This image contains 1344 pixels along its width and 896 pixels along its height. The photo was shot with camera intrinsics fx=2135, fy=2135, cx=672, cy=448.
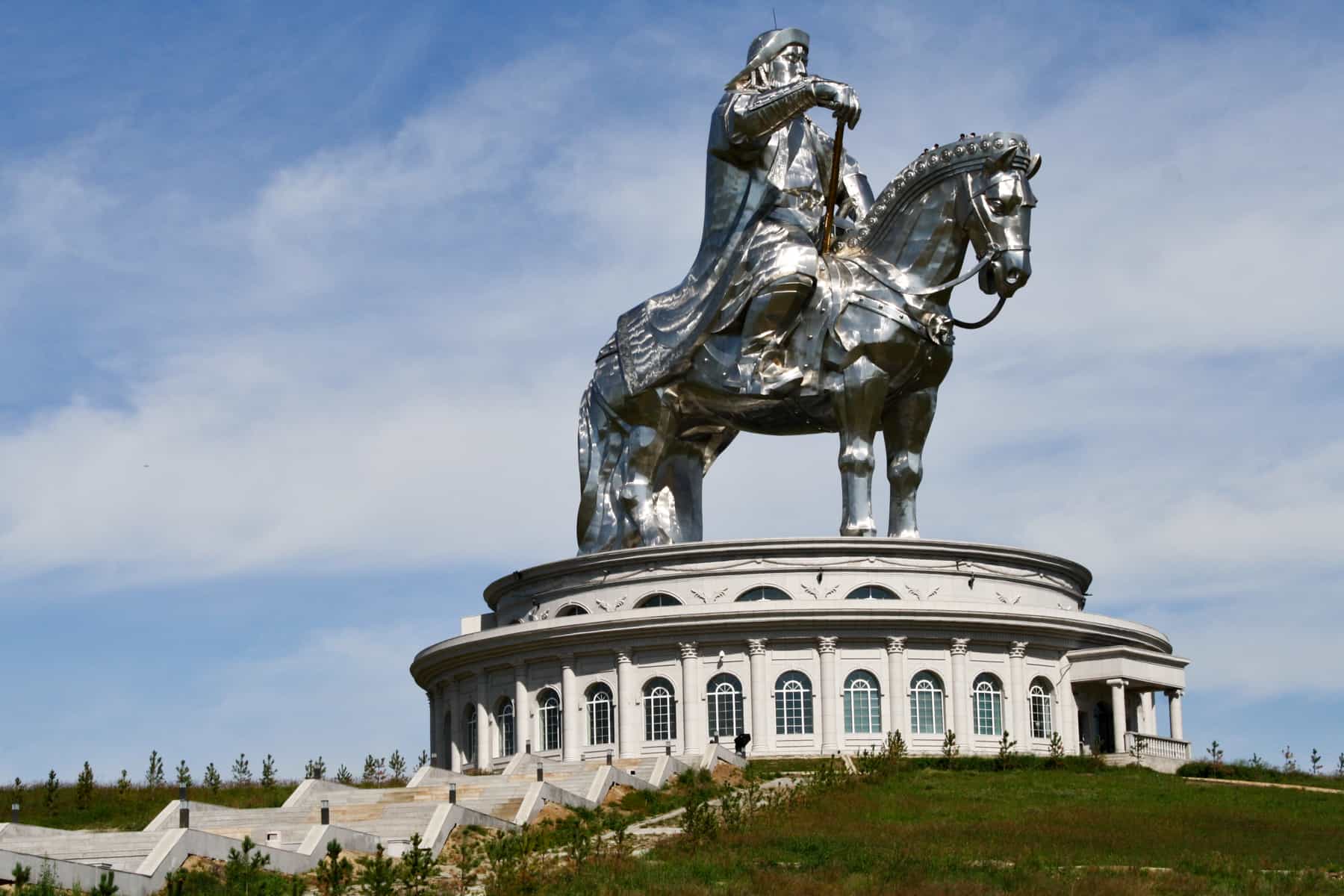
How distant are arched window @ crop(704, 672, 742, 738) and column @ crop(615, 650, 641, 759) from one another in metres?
1.57

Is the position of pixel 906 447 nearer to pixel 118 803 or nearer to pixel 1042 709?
pixel 1042 709

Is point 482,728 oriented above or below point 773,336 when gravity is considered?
below

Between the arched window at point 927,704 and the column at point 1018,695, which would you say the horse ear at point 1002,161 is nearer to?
the column at point 1018,695

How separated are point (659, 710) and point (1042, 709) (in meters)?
8.20

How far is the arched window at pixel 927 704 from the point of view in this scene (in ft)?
144

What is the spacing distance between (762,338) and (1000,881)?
73.0 ft

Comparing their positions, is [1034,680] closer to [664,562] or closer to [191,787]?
[664,562]

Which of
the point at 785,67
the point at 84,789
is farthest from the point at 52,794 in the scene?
the point at 785,67

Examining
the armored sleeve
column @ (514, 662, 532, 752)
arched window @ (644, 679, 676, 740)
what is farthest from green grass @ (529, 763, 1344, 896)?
the armored sleeve

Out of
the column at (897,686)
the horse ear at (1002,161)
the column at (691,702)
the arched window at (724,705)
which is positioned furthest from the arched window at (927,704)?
the horse ear at (1002,161)

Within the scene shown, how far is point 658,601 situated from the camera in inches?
1804

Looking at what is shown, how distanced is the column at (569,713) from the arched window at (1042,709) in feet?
31.7

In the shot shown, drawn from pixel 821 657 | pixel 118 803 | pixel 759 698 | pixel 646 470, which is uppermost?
pixel 646 470

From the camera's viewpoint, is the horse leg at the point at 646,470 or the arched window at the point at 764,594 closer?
the arched window at the point at 764,594
